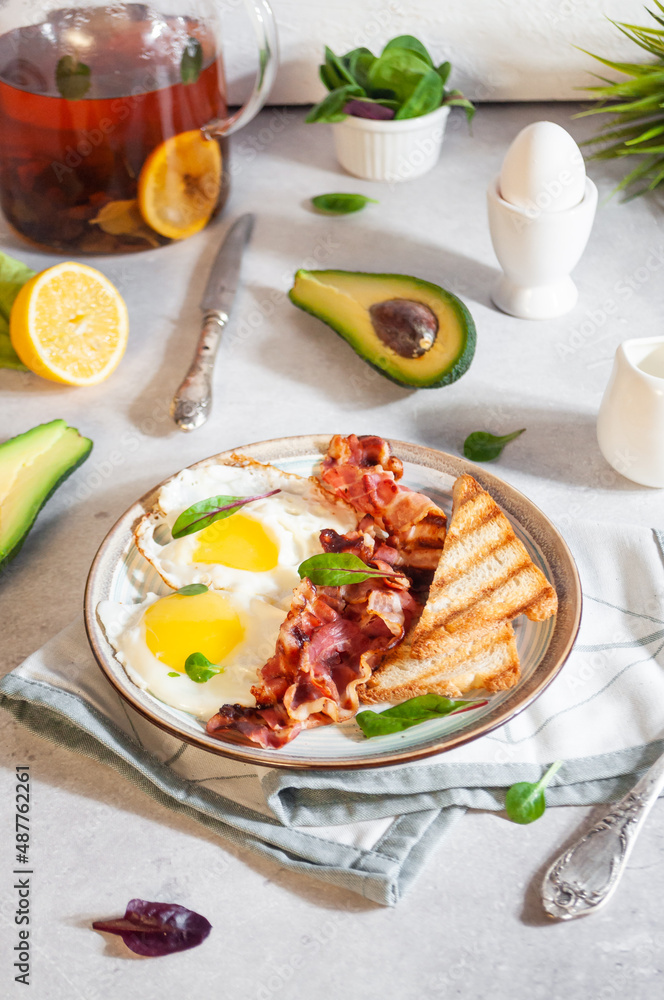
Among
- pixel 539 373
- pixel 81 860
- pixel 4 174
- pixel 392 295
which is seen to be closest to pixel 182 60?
pixel 4 174

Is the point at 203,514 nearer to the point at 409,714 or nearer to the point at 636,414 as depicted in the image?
the point at 409,714

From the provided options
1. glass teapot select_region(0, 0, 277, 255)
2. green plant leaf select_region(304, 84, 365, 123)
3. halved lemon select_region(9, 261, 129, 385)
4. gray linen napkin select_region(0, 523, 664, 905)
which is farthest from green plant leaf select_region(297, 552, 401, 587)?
green plant leaf select_region(304, 84, 365, 123)

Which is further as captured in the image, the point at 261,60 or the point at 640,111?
the point at 640,111

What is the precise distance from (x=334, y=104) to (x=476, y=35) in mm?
697

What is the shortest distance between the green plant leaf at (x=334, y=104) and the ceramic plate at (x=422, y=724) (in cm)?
110

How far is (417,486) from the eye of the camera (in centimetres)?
149

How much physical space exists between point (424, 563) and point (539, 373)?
73 centimetres

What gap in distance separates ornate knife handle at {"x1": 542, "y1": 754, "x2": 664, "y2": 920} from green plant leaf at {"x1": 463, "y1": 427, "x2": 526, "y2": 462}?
724 millimetres

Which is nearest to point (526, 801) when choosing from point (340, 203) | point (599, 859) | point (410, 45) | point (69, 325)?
point (599, 859)

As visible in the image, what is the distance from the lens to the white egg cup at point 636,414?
4.76 ft

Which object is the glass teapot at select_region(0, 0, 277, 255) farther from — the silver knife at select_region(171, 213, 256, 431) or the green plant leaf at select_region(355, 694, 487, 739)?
the green plant leaf at select_region(355, 694, 487, 739)

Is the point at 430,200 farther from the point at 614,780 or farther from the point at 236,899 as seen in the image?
the point at 236,899

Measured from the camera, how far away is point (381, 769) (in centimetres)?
113

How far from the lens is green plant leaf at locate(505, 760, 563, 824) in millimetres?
1091
